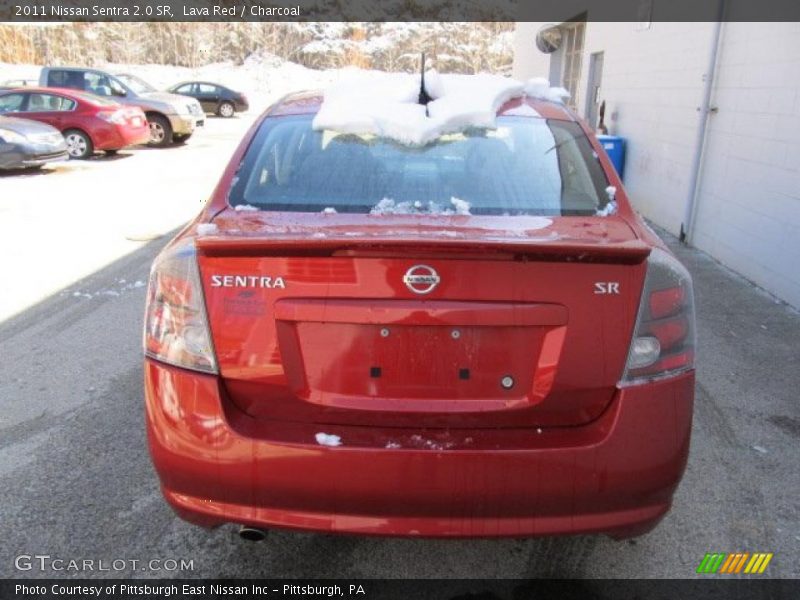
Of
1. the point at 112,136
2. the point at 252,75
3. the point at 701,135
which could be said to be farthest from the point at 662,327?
the point at 252,75

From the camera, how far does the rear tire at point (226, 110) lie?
1074 inches

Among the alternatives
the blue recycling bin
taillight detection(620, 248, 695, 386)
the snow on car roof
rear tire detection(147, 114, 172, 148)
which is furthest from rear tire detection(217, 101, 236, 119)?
taillight detection(620, 248, 695, 386)

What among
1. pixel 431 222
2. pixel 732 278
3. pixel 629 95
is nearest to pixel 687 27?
pixel 629 95

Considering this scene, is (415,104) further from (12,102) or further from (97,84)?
(97,84)

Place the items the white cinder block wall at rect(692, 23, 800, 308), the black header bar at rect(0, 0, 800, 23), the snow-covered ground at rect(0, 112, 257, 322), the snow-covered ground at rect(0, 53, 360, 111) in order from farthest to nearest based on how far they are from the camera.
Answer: the snow-covered ground at rect(0, 53, 360, 111) → the black header bar at rect(0, 0, 800, 23) → the snow-covered ground at rect(0, 112, 257, 322) → the white cinder block wall at rect(692, 23, 800, 308)

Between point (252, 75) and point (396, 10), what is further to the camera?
point (396, 10)

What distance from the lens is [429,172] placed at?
8.91 ft

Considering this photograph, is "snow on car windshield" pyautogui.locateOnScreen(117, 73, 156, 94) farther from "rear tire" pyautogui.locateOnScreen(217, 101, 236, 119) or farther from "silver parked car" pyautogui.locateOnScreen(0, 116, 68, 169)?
"rear tire" pyautogui.locateOnScreen(217, 101, 236, 119)

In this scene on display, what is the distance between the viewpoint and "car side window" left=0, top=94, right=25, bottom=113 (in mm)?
14680

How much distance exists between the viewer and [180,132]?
18.1 metres

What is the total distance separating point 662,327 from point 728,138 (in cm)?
568

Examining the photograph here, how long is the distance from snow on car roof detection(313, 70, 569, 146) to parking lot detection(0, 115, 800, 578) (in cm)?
170

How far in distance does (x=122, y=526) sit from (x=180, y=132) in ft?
55.6

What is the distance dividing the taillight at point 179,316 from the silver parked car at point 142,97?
53.8 feet
